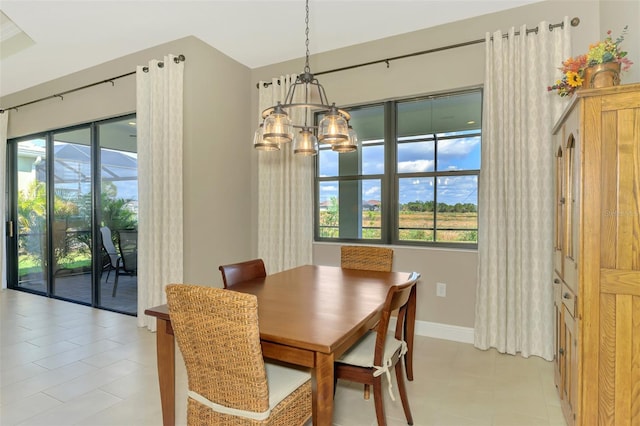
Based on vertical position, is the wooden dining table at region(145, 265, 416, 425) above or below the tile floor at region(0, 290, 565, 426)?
above

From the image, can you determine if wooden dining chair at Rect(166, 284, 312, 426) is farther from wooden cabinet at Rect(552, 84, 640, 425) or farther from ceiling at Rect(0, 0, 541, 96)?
ceiling at Rect(0, 0, 541, 96)

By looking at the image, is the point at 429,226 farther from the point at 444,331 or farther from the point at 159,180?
the point at 159,180

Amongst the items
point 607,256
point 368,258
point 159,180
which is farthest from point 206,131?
point 607,256

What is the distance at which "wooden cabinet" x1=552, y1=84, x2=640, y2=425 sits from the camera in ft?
5.07

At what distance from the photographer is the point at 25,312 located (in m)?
4.21

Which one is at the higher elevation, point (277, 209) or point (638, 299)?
point (277, 209)

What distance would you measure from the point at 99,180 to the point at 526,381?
4837mm

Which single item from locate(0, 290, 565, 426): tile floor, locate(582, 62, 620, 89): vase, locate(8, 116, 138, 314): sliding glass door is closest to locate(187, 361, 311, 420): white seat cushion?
locate(0, 290, 565, 426): tile floor

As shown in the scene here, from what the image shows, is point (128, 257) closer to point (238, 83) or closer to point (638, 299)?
point (238, 83)

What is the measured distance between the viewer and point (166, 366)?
1.84 m

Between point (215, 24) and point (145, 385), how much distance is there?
3102mm

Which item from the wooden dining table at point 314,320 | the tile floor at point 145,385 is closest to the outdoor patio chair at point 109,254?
the tile floor at point 145,385

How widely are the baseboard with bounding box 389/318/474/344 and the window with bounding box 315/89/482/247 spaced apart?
780mm

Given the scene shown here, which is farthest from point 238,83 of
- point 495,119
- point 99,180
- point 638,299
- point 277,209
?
point 638,299
